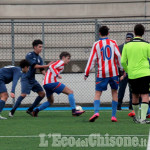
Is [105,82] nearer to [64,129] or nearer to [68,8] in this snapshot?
[64,129]

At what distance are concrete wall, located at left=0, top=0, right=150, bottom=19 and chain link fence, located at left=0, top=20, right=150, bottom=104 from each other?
5.50 ft

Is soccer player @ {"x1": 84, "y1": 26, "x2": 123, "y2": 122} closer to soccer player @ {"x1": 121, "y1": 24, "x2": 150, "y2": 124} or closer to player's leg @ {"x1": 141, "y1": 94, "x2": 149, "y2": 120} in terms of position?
soccer player @ {"x1": 121, "y1": 24, "x2": 150, "y2": 124}

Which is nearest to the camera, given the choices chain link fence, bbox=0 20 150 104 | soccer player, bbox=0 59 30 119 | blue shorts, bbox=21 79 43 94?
soccer player, bbox=0 59 30 119

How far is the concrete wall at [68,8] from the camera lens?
19188 millimetres

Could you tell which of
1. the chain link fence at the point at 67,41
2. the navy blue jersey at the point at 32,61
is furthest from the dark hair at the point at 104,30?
the chain link fence at the point at 67,41

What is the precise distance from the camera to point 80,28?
56.1 ft

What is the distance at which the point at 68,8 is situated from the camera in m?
19.5

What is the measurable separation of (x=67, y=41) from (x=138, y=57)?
6.23 metres

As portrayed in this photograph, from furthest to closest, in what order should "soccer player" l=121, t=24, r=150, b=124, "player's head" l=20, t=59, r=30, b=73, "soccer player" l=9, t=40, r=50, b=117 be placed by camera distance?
1. "soccer player" l=9, t=40, r=50, b=117
2. "player's head" l=20, t=59, r=30, b=73
3. "soccer player" l=121, t=24, r=150, b=124

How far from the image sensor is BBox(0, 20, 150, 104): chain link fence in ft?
55.4

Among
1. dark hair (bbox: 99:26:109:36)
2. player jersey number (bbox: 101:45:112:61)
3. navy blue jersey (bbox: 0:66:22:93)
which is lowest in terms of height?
navy blue jersey (bbox: 0:66:22:93)

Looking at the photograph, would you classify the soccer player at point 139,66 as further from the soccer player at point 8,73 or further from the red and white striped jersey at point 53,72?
the soccer player at point 8,73

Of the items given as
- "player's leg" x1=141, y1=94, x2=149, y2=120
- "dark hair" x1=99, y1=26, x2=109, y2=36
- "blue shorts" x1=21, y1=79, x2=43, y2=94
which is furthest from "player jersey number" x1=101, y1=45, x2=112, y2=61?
"blue shorts" x1=21, y1=79, x2=43, y2=94

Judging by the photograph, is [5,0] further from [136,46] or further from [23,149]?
[23,149]
